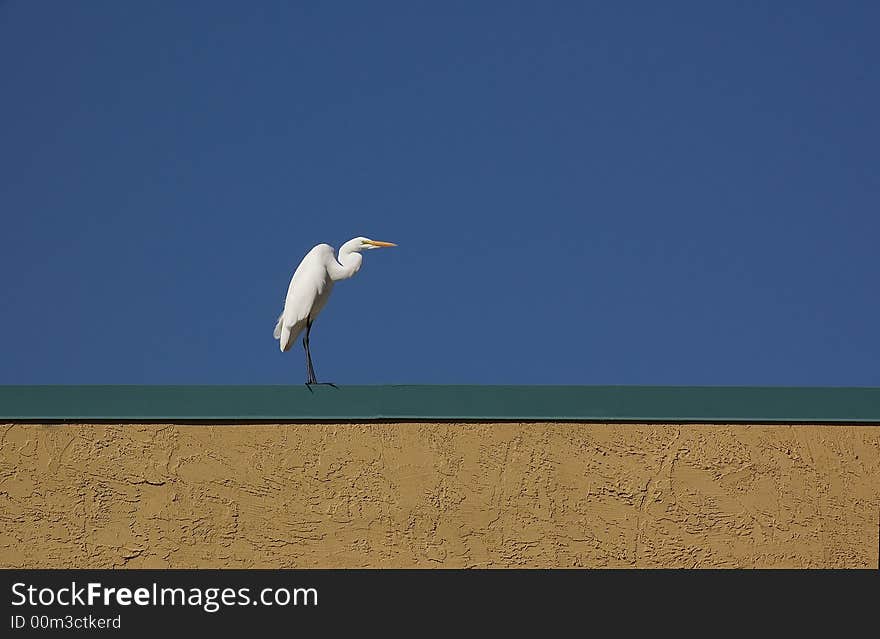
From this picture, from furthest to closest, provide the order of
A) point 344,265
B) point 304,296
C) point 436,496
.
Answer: point 344,265, point 304,296, point 436,496

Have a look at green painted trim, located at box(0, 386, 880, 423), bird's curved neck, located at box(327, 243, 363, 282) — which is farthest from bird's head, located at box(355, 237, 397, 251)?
green painted trim, located at box(0, 386, 880, 423)

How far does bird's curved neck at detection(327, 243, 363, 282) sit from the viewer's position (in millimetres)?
7613

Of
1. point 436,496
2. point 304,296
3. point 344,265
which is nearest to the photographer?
point 436,496

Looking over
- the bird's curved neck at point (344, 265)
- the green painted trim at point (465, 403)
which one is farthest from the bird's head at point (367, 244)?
the green painted trim at point (465, 403)

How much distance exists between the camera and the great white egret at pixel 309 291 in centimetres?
737

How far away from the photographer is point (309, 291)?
738 centimetres

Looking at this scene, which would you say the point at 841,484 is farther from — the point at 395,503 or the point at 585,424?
the point at 395,503

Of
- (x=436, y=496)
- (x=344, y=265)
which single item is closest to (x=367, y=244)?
(x=344, y=265)

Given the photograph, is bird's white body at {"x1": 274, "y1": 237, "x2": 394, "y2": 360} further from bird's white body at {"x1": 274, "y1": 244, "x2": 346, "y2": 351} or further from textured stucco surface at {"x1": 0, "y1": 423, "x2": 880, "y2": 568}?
textured stucco surface at {"x1": 0, "y1": 423, "x2": 880, "y2": 568}

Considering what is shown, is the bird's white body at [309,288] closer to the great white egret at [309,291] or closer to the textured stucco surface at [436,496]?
the great white egret at [309,291]

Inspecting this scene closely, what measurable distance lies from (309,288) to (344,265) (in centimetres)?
47

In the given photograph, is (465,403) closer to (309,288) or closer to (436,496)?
(436,496)

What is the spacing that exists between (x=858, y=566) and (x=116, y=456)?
3.21m
